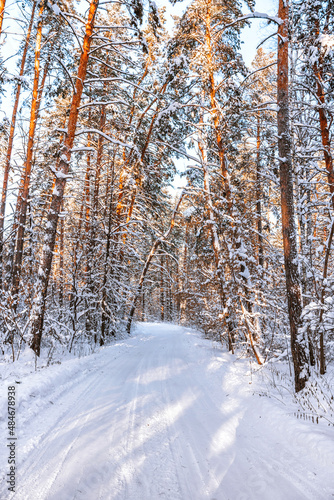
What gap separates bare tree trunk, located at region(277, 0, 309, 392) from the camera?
204 inches

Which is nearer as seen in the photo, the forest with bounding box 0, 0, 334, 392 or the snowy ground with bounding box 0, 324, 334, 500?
the snowy ground with bounding box 0, 324, 334, 500

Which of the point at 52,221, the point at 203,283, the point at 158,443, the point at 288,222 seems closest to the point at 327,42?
the point at 288,222

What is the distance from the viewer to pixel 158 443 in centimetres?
339

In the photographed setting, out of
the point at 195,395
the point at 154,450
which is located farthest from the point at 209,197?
the point at 154,450

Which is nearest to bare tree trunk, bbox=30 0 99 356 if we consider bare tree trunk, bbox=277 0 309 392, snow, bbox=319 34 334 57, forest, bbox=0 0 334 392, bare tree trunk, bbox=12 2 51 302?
forest, bbox=0 0 334 392

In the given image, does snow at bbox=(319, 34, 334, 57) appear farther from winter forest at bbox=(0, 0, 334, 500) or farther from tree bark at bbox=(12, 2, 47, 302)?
tree bark at bbox=(12, 2, 47, 302)

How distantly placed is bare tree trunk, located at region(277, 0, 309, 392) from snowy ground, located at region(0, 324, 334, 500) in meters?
1.06

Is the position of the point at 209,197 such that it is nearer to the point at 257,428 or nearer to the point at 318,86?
the point at 318,86

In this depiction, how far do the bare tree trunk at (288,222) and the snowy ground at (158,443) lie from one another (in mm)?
1063

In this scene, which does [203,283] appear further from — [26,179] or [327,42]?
[26,179]

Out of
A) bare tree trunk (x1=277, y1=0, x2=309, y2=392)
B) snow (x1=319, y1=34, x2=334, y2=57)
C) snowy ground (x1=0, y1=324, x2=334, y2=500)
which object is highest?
snow (x1=319, y1=34, x2=334, y2=57)

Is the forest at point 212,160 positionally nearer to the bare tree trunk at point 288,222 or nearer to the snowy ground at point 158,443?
the bare tree trunk at point 288,222

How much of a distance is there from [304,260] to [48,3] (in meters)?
9.28

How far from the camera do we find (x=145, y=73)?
583 inches
